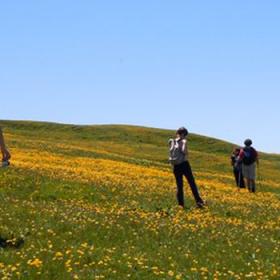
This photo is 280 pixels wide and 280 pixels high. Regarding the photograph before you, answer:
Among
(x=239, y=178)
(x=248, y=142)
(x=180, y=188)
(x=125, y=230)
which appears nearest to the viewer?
(x=125, y=230)

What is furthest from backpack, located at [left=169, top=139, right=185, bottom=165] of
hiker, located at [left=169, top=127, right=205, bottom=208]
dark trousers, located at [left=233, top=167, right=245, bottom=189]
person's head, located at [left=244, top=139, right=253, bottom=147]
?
dark trousers, located at [left=233, top=167, right=245, bottom=189]

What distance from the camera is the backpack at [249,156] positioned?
33.4m

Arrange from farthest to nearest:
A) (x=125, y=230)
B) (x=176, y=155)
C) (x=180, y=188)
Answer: (x=176, y=155), (x=180, y=188), (x=125, y=230)

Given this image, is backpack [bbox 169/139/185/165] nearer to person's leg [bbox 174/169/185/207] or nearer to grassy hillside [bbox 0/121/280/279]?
person's leg [bbox 174/169/185/207]

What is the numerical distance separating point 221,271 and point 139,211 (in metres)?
7.34

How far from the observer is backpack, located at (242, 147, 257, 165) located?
110 feet

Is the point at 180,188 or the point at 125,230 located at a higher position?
the point at 180,188

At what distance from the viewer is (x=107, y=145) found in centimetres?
7375

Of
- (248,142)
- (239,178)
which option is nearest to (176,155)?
(248,142)

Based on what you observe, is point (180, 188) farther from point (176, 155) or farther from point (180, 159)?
point (176, 155)

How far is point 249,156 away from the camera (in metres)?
33.5

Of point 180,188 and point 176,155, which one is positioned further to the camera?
point 176,155

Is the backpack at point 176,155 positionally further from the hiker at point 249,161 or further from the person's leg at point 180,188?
the hiker at point 249,161

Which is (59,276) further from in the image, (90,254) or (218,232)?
(218,232)
